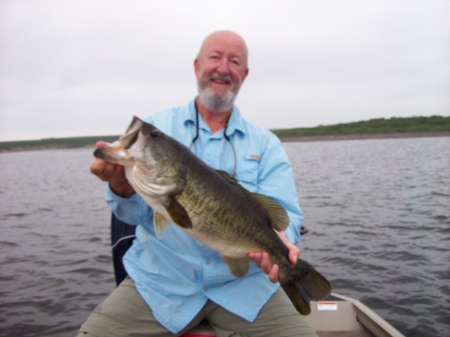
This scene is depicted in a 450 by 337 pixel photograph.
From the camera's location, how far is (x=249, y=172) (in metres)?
4.30

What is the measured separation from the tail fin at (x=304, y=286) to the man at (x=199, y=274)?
0.38ft

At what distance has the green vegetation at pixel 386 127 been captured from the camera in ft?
274

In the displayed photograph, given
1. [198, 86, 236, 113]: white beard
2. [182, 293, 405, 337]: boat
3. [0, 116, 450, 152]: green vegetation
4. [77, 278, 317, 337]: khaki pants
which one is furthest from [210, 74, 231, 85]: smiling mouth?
[0, 116, 450, 152]: green vegetation

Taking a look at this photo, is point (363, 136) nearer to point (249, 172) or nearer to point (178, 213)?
point (249, 172)

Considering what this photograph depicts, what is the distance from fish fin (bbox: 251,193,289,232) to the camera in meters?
3.52

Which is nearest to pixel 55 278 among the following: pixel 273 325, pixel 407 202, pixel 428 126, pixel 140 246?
pixel 140 246

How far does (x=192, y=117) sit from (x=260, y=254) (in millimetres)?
1712

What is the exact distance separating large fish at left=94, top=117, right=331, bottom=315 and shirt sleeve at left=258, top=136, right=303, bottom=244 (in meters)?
0.75

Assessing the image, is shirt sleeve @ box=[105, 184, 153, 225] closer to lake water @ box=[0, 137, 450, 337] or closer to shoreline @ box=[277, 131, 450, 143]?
lake water @ box=[0, 137, 450, 337]

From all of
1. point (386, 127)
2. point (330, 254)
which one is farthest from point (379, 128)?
point (330, 254)

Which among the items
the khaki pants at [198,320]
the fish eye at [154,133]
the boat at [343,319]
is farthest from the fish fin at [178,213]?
the boat at [343,319]

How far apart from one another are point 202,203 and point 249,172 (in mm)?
1262

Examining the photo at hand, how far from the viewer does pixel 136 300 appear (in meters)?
3.92

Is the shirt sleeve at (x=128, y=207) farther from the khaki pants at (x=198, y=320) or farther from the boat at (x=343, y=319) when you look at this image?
the boat at (x=343, y=319)
